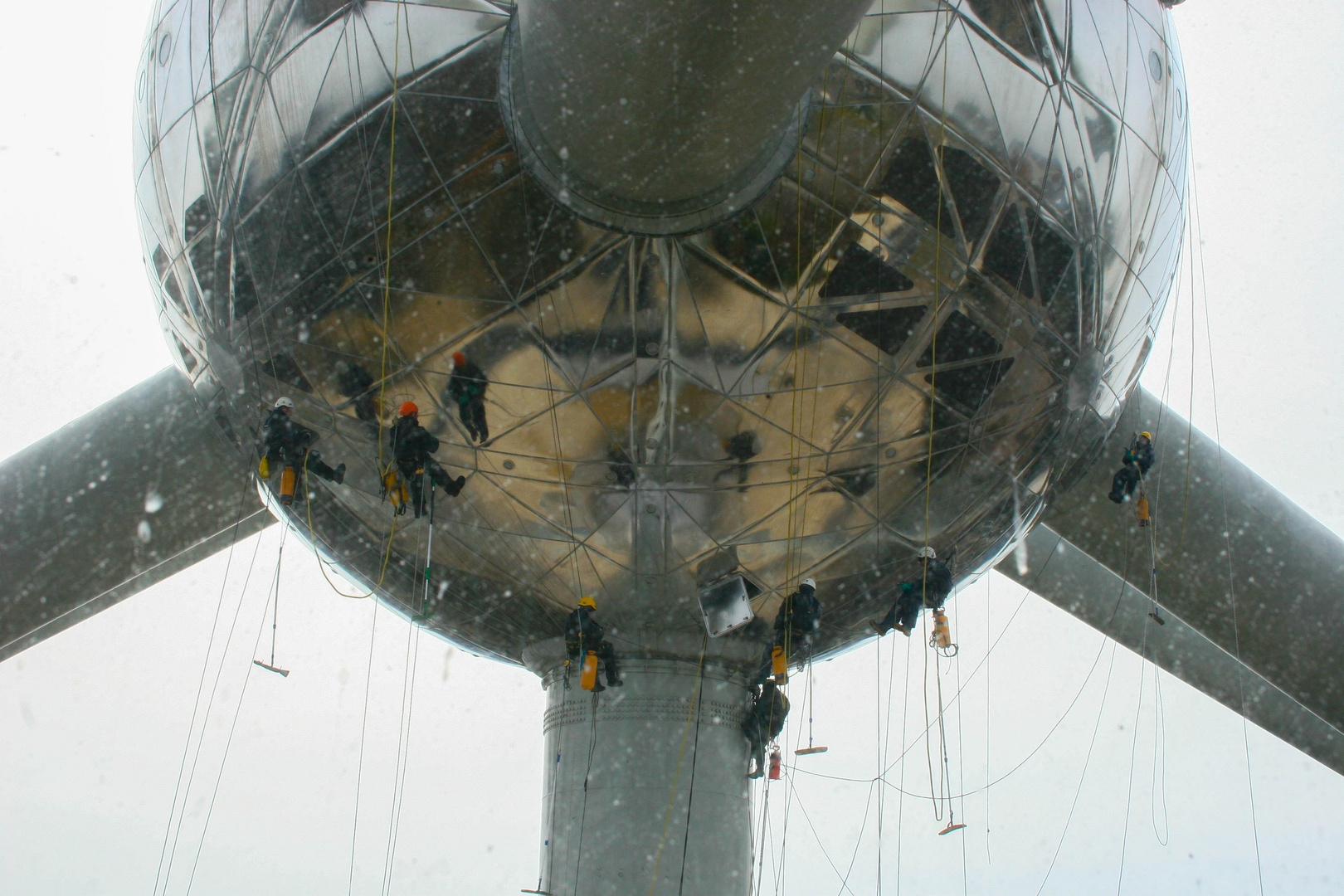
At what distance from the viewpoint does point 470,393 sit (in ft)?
16.6

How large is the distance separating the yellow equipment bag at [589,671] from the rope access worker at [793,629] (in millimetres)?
991

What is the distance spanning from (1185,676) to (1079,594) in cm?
103

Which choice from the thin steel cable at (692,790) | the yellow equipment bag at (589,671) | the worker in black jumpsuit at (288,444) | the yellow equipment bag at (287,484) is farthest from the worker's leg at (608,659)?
the yellow equipment bag at (287,484)

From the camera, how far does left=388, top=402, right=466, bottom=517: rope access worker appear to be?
5129mm

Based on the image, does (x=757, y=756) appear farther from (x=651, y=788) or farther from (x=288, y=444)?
(x=288, y=444)

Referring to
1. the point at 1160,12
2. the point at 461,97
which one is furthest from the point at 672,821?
the point at 1160,12

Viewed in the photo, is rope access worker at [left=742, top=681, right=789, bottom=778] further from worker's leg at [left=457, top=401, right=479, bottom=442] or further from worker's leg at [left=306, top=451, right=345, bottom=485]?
worker's leg at [left=306, top=451, right=345, bottom=485]

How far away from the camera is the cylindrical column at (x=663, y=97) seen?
10.9ft

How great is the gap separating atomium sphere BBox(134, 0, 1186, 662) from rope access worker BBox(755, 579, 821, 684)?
91mm

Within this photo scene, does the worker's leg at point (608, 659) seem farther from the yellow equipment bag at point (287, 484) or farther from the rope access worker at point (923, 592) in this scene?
the yellow equipment bag at point (287, 484)

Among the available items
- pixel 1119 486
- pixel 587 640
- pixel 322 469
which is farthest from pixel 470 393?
pixel 1119 486

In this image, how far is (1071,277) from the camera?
5.37 m

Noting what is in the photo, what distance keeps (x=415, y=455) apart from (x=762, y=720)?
2.71 metres

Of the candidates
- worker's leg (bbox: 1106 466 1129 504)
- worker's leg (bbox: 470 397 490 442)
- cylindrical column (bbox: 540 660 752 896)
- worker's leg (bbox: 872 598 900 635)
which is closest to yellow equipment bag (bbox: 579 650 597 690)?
cylindrical column (bbox: 540 660 752 896)
